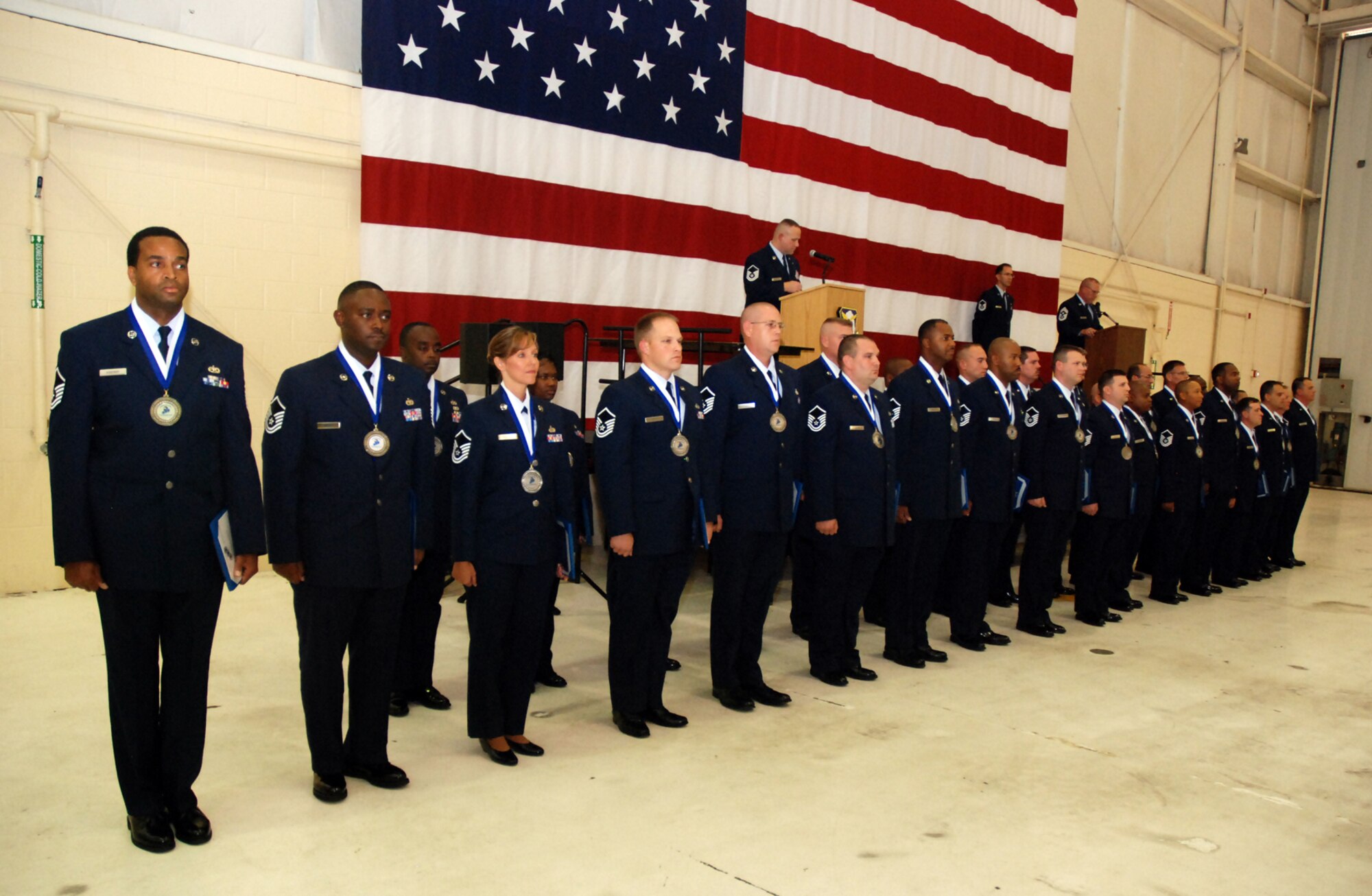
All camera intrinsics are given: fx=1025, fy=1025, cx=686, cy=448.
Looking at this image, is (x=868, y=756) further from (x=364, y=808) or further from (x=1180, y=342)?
(x=1180, y=342)

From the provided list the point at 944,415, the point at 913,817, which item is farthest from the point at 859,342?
the point at 913,817

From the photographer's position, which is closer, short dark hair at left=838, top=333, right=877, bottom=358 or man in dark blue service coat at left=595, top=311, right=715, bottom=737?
man in dark blue service coat at left=595, top=311, right=715, bottom=737

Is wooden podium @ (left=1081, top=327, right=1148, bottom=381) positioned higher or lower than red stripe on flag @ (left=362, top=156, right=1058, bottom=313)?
lower

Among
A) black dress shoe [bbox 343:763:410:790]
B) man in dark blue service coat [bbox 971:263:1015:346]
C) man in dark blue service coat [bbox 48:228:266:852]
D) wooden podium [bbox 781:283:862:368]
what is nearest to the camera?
man in dark blue service coat [bbox 48:228:266:852]

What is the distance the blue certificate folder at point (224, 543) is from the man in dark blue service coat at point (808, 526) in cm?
250

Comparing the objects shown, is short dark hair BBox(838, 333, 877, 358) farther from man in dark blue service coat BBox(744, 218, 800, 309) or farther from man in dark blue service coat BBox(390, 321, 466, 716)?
man in dark blue service coat BBox(744, 218, 800, 309)

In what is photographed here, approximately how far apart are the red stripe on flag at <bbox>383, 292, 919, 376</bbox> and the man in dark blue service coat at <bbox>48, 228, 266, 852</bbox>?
261 cm

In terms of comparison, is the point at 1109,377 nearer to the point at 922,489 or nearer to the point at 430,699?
the point at 922,489

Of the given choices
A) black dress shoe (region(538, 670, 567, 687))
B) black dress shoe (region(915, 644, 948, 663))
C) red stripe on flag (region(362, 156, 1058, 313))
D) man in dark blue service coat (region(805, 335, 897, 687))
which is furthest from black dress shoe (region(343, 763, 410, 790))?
red stripe on flag (region(362, 156, 1058, 313))

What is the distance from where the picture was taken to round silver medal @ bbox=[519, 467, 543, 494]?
3.15m

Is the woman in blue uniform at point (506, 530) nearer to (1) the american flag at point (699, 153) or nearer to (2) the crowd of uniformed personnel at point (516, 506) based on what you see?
(2) the crowd of uniformed personnel at point (516, 506)

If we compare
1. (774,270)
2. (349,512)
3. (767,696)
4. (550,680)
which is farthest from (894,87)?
(349,512)

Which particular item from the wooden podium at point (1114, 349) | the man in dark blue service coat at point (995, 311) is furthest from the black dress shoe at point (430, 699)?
the wooden podium at point (1114, 349)

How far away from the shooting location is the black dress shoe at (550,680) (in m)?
4.10
